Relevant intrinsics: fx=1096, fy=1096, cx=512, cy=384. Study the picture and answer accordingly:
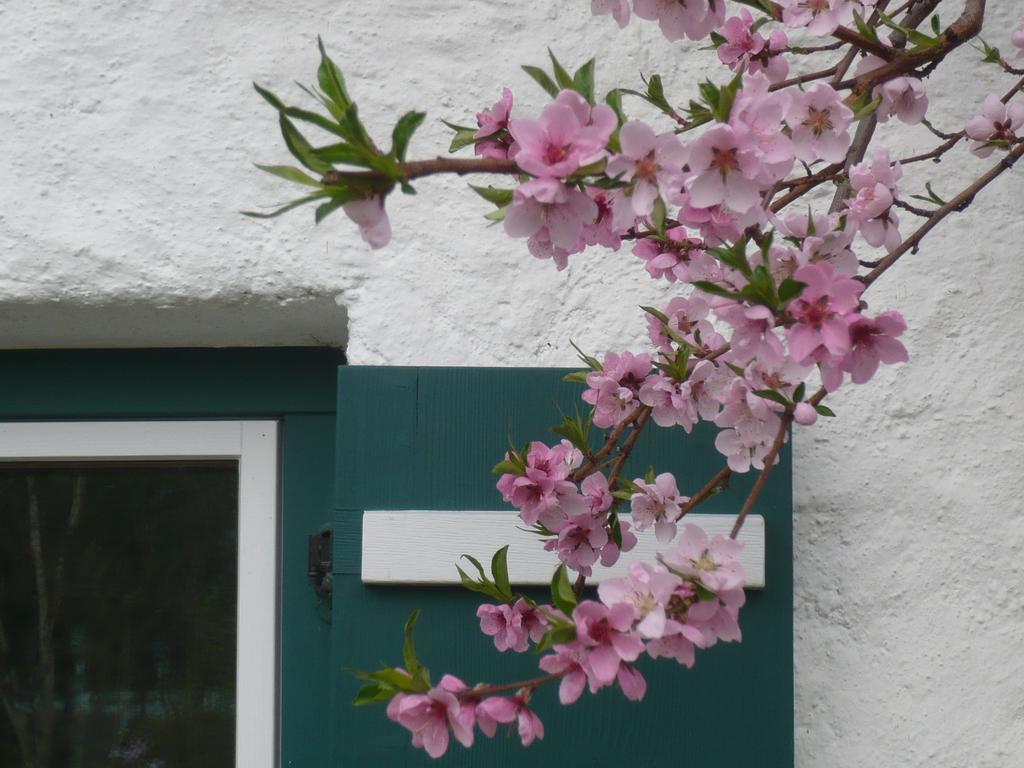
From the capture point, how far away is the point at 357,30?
1553mm

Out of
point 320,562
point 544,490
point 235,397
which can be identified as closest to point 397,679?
point 544,490

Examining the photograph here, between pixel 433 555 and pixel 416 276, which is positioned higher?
pixel 416 276

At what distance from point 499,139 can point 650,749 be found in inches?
29.7

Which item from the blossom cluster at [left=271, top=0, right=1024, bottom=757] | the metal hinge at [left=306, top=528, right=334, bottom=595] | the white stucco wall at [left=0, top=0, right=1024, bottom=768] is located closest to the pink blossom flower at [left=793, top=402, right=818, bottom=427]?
the blossom cluster at [left=271, top=0, right=1024, bottom=757]

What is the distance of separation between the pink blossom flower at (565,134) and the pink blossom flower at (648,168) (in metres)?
0.02

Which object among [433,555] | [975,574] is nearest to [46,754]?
[433,555]

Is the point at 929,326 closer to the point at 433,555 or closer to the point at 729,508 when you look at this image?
the point at 729,508

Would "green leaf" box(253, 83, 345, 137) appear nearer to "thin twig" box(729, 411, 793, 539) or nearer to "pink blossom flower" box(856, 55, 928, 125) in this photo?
"thin twig" box(729, 411, 793, 539)

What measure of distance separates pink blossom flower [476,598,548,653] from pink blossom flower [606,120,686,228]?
1.39ft

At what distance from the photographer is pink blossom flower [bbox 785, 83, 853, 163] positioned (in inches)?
33.2

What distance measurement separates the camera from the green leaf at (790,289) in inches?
29.3

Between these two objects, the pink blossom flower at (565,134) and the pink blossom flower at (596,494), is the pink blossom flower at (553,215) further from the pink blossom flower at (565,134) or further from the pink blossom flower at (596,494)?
the pink blossom flower at (596,494)

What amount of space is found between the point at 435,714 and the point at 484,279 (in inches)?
30.3

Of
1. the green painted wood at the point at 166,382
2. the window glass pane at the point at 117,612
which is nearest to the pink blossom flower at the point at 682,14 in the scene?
the green painted wood at the point at 166,382
